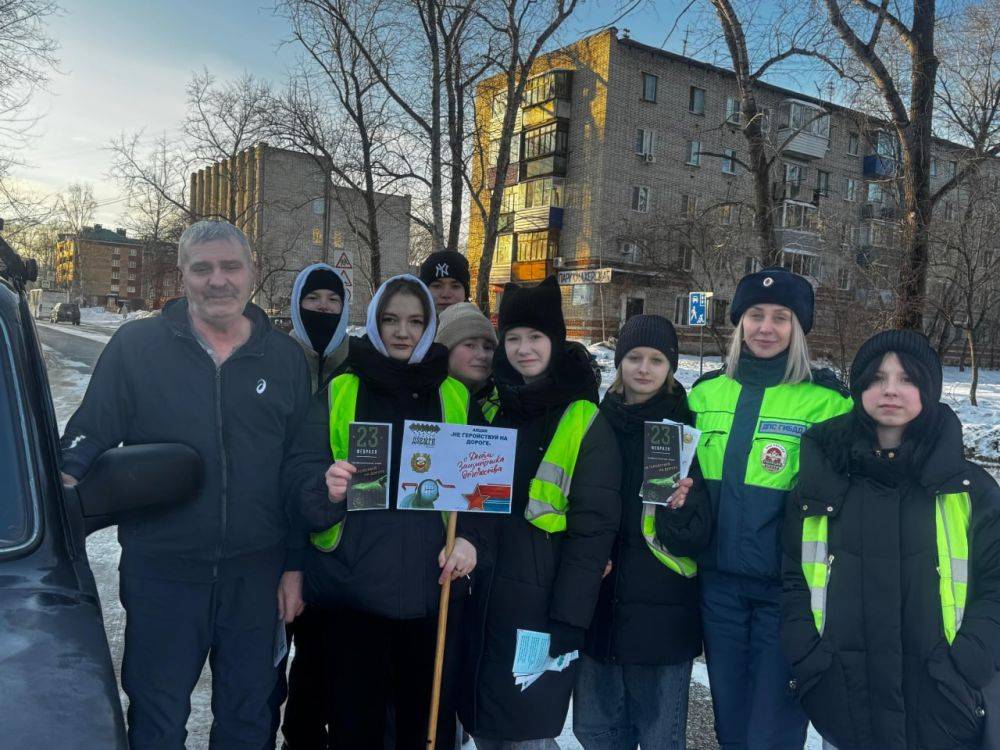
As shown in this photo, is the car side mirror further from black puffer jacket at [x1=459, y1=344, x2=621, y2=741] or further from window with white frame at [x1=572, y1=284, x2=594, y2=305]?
window with white frame at [x1=572, y1=284, x2=594, y2=305]

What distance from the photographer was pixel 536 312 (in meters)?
3.06

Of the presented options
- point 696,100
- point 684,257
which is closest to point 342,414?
point 684,257

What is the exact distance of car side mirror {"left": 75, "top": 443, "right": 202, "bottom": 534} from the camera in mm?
2004

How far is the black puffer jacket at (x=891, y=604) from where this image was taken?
2.33 meters

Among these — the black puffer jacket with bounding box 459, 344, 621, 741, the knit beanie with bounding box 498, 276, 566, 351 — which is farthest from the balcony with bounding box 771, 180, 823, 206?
the black puffer jacket with bounding box 459, 344, 621, 741

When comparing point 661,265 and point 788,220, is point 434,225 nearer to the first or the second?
point 661,265

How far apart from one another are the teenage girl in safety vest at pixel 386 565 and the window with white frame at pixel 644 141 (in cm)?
3590

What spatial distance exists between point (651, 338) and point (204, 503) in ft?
6.16

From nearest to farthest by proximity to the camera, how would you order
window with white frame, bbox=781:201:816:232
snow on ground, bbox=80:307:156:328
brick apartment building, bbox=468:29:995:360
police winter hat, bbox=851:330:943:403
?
police winter hat, bbox=851:330:943:403 → brick apartment building, bbox=468:29:995:360 → window with white frame, bbox=781:201:816:232 → snow on ground, bbox=80:307:156:328

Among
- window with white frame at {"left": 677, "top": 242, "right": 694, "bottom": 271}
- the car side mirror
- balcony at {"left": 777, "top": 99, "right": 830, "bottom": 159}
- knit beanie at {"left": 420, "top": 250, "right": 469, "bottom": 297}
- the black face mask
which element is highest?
balcony at {"left": 777, "top": 99, "right": 830, "bottom": 159}

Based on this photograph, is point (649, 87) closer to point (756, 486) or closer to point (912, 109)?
point (912, 109)

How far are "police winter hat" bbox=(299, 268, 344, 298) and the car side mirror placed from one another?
199cm

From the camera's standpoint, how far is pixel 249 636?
2.80 m

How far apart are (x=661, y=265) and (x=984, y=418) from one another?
20114 mm
